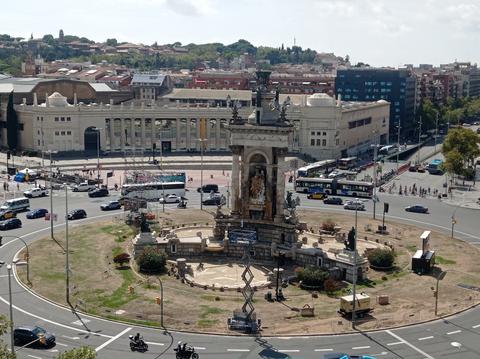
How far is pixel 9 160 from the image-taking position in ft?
474

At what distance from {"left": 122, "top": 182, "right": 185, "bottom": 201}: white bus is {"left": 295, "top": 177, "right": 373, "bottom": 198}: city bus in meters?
22.1

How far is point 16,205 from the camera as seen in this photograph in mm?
99812

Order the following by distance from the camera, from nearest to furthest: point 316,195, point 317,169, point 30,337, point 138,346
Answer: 1. point 138,346
2. point 30,337
3. point 316,195
4. point 317,169

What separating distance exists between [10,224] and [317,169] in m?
67.8

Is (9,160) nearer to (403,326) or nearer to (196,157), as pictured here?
(196,157)

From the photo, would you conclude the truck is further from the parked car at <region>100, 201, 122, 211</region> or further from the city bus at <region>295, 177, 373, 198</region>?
the city bus at <region>295, 177, 373, 198</region>

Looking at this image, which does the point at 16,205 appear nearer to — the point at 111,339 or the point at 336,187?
the point at 111,339

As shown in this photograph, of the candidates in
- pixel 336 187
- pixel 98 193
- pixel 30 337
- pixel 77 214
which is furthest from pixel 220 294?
pixel 336 187

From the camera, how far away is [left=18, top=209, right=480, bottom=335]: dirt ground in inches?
2258

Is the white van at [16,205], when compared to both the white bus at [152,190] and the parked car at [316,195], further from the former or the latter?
the parked car at [316,195]

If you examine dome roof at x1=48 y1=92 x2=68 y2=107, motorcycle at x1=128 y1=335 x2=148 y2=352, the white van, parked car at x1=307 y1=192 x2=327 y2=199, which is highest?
dome roof at x1=48 y1=92 x2=68 y2=107

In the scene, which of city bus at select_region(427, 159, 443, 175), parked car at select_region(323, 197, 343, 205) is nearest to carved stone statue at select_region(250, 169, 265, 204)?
parked car at select_region(323, 197, 343, 205)

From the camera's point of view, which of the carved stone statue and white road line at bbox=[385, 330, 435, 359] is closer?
white road line at bbox=[385, 330, 435, 359]

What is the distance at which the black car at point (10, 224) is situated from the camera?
8867cm
